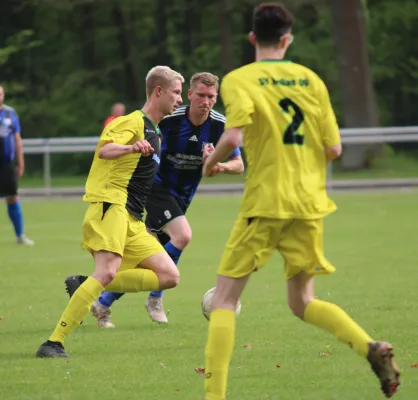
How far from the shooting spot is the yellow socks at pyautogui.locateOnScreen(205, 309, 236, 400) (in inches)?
239

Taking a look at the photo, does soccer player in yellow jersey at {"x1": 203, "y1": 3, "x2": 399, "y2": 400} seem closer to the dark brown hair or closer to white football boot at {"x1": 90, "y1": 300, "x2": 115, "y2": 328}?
the dark brown hair

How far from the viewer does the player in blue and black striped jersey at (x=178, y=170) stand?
984 cm

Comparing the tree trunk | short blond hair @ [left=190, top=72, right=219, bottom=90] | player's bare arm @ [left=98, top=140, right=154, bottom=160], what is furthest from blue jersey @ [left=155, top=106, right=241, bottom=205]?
the tree trunk

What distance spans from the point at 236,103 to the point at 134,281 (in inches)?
116

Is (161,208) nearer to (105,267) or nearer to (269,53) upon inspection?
(105,267)

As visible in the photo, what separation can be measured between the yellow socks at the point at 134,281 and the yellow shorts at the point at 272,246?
2.51 metres

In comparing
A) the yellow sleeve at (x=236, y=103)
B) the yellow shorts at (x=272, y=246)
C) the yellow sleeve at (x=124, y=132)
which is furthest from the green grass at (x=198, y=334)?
the yellow sleeve at (x=236, y=103)

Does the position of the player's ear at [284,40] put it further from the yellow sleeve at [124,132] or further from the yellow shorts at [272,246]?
the yellow sleeve at [124,132]

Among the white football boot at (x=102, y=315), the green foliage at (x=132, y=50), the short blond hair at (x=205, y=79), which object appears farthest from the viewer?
the green foliage at (x=132, y=50)

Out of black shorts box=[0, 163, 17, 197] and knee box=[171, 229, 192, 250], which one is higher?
knee box=[171, 229, 192, 250]

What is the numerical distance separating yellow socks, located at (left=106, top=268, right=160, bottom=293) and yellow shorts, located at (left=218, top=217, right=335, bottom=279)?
2511 mm

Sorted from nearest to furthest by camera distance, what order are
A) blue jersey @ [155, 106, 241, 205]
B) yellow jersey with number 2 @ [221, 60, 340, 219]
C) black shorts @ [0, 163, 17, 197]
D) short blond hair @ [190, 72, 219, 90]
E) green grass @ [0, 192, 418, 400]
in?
yellow jersey with number 2 @ [221, 60, 340, 219] → green grass @ [0, 192, 418, 400] → short blond hair @ [190, 72, 219, 90] → blue jersey @ [155, 106, 241, 205] → black shorts @ [0, 163, 17, 197]

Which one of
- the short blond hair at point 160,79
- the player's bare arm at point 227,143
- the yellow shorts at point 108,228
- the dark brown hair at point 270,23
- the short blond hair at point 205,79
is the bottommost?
the yellow shorts at point 108,228

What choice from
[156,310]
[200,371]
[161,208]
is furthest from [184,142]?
[200,371]
